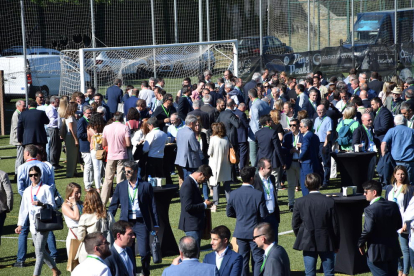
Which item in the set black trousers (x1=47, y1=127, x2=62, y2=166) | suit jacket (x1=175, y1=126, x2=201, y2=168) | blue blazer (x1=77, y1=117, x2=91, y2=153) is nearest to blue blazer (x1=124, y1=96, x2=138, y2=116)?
black trousers (x1=47, y1=127, x2=62, y2=166)

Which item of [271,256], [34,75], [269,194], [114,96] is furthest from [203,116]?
[34,75]

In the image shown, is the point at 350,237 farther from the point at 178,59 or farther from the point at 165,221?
the point at 178,59

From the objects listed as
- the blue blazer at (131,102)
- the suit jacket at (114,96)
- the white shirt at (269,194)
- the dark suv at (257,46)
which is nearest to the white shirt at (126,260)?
the white shirt at (269,194)

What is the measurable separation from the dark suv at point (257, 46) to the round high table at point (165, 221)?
18.4 metres

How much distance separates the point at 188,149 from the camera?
40.1 ft

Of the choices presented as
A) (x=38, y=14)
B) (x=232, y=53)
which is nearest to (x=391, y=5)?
(x=232, y=53)

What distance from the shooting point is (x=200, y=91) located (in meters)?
17.4

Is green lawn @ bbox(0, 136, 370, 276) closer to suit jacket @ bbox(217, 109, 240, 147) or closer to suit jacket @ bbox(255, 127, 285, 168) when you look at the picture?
suit jacket @ bbox(255, 127, 285, 168)

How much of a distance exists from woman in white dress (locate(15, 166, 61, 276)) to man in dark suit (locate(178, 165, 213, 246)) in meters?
1.76

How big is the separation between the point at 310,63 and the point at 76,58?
9.27 meters

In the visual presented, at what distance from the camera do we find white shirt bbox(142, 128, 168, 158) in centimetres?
1257

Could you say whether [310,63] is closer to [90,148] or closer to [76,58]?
[76,58]

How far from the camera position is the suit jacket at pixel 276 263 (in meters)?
6.43

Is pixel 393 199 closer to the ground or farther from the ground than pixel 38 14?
closer to the ground
